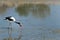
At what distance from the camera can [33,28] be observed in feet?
43.4

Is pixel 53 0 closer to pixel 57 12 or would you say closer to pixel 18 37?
pixel 57 12

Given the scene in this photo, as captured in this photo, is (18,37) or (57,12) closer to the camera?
(18,37)

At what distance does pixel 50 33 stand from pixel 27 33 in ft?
3.44

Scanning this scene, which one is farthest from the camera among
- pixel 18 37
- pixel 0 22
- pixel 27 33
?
pixel 0 22

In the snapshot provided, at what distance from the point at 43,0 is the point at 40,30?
51.4ft

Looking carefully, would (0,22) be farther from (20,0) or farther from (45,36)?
(20,0)

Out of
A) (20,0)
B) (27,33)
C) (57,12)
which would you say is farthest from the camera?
(20,0)

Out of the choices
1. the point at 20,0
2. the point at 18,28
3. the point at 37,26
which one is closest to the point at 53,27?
the point at 37,26

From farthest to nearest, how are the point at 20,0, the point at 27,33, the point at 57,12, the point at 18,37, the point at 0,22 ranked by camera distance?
the point at 20,0 → the point at 57,12 → the point at 0,22 → the point at 27,33 → the point at 18,37

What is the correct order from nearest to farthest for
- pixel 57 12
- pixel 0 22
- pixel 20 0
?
1. pixel 0 22
2. pixel 57 12
3. pixel 20 0

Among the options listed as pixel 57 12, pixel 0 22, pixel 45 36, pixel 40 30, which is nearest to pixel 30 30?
pixel 40 30

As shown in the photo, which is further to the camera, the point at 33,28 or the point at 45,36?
the point at 33,28

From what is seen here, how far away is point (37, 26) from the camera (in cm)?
1373

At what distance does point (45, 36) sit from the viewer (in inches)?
454
